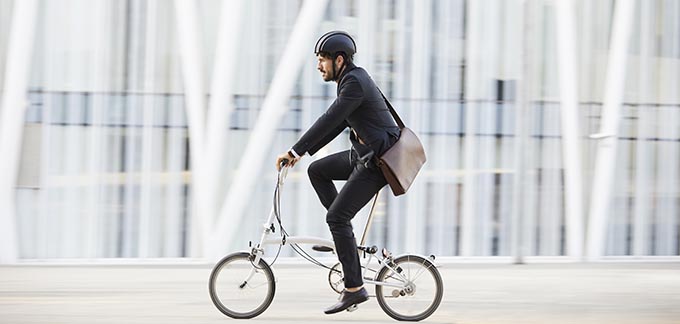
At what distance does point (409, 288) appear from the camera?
7320mm

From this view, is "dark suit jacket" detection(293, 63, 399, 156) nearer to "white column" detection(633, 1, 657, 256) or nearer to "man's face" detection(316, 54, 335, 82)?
"man's face" detection(316, 54, 335, 82)

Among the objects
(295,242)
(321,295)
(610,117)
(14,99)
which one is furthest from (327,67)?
(610,117)

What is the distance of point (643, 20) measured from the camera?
11.9 metres

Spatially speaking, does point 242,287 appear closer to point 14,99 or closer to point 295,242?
point 295,242

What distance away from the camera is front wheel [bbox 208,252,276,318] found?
283 inches

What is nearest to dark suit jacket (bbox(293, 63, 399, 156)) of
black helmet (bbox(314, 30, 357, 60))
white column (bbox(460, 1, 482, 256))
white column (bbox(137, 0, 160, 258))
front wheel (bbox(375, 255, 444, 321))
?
black helmet (bbox(314, 30, 357, 60))

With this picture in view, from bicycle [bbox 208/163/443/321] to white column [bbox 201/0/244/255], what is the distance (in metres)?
4.01

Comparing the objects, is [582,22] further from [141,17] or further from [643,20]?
[141,17]

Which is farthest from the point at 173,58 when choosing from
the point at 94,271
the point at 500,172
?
the point at 500,172

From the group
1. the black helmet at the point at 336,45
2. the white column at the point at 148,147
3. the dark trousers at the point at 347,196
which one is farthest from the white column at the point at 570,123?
the black helmet at the point at 336,45

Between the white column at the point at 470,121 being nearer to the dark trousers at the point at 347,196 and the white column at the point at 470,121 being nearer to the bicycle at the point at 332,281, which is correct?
Answer: the bicycle at the point at 332,281

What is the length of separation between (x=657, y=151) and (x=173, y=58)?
5.46 m

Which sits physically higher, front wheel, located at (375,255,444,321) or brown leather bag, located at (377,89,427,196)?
brown leather bag, located at (377,89,427,196)

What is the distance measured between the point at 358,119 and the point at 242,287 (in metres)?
1.41
